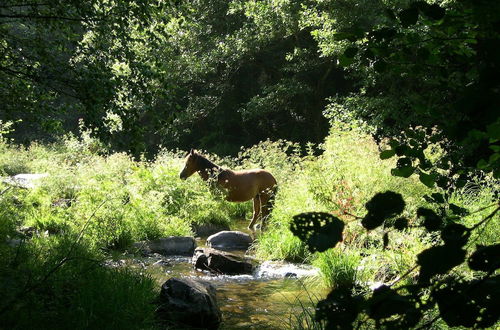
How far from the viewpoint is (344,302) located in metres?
1.06

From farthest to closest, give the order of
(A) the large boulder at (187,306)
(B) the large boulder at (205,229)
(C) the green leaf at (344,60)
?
(B) the large boulder at (205,229), (A) the large boulder at (187,306), (C) the green leaf at (344,60)

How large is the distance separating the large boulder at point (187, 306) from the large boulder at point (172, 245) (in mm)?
3339

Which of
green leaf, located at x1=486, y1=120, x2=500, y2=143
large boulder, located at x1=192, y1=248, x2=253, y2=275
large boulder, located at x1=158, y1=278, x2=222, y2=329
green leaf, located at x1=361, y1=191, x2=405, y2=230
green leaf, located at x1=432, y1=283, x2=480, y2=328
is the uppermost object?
green leaf, located at x1=486, y1=120, x2=500, y2=143

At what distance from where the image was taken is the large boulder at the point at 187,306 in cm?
489

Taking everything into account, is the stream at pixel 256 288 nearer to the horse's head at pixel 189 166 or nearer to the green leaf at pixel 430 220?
the horse's head at pixel 189 166

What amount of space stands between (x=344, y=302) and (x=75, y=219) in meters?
7.31

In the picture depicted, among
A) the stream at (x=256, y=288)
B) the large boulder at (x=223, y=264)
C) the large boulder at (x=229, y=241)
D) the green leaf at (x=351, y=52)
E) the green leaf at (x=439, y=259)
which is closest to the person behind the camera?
the green leaf at (x=439, y=259)

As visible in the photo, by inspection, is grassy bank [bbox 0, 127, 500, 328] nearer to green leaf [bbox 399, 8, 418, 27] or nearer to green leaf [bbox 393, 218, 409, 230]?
green leaf [bbox 393, 218, 409, 230]

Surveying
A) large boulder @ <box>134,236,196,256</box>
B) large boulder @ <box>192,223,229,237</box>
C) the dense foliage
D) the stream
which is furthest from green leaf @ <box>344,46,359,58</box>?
large boulder @ <box>192,223,229,237</box>

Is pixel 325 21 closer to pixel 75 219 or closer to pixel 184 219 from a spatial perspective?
pixel 184 219

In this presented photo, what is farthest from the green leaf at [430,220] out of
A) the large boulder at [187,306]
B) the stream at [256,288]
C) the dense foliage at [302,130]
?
the large boulder at [187,306]

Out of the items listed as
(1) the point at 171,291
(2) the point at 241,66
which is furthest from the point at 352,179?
(2) the point at 241,66

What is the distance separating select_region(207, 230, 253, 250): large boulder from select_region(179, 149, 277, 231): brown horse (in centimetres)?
157

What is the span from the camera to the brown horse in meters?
11.4
